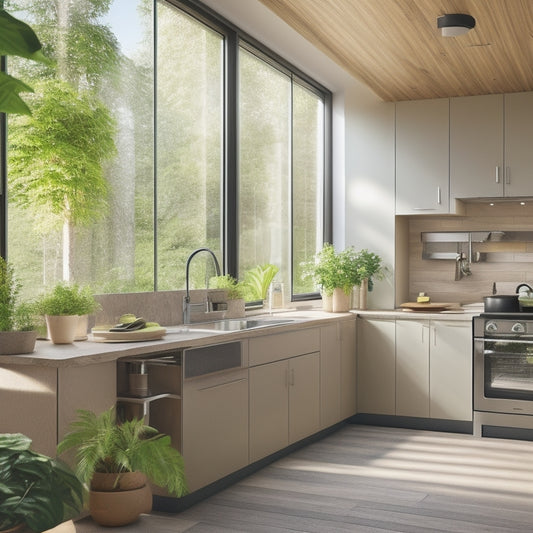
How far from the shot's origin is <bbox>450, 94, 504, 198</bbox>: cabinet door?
559 cm

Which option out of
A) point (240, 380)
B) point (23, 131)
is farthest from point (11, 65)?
point (240, 380)

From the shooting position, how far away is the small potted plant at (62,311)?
3.16m

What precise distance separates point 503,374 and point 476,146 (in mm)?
1662

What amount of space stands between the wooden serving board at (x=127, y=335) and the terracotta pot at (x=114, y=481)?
563mm

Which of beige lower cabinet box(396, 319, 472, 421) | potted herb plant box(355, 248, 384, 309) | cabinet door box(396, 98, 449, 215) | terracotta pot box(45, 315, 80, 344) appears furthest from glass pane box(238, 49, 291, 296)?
terracotta pot box(45, 315, 80, 344)

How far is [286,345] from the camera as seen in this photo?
4.44 metres

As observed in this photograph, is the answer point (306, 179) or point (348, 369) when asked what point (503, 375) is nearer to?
point (348, 369)

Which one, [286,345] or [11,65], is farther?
[286,345]

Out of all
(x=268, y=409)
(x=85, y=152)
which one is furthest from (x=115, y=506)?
(x=85, y=152)

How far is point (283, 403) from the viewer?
4.42 metres

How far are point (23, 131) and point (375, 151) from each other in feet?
10.0

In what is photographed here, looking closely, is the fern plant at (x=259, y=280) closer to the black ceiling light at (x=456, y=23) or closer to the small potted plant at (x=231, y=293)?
the small potted plant at (x=231, y=293)

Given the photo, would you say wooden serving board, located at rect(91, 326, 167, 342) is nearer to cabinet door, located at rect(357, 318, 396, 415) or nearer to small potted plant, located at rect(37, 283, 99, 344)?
small potted plant, located at rect(37, 283, 99, 344)

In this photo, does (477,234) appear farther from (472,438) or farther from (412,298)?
(472,438)
